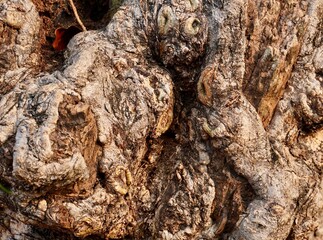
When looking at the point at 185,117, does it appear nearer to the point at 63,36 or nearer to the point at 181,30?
the point at 181,30

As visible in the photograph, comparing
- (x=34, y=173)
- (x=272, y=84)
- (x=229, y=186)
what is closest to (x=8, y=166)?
(x=34, y=173)

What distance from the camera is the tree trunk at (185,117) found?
77.4 inches

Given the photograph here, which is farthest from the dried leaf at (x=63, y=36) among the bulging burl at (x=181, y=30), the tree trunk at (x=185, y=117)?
the bulging burl at (x=181, y=30)

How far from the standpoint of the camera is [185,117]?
214cm

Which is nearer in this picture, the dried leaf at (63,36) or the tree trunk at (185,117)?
the tree trunk at (185,117)

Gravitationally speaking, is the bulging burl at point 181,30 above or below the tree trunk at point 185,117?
above

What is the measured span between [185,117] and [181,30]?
13.2 inches

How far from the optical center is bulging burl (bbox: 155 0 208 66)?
2041 mm

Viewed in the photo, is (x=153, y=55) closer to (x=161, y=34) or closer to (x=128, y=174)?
(x=161, y=34)

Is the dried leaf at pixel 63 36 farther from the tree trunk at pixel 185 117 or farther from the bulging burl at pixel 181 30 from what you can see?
the bulging burl at pixel 181 30

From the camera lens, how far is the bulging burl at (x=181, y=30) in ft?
6.70

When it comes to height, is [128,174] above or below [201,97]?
below

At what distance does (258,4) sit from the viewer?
2.09m

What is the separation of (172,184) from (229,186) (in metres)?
0.22
